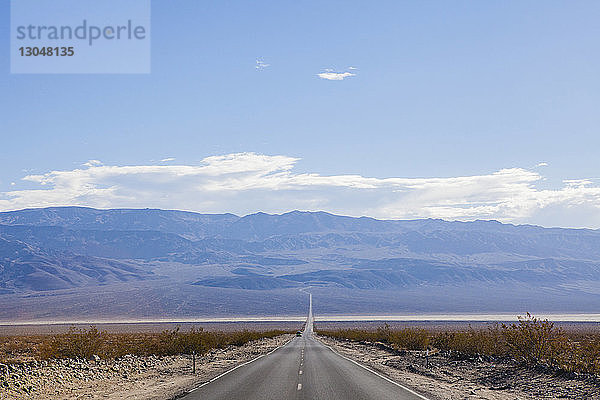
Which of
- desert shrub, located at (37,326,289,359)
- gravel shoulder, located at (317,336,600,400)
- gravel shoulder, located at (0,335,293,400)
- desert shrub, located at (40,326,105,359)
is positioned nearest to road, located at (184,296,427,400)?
gravel shoulder, located at (317,336,600,400)

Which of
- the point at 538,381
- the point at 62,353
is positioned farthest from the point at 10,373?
the point at 538,381

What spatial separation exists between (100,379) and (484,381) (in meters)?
16.7

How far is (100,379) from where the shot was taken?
2539 cm

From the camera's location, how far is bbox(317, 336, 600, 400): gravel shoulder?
1914 cm

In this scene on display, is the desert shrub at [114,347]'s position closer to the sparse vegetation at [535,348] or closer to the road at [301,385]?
the road at [301,385]

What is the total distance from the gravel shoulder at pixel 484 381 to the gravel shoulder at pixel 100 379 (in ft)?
30.3

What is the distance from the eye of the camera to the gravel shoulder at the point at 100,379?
20.6 metres

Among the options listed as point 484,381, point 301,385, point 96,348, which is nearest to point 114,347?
point 96,348

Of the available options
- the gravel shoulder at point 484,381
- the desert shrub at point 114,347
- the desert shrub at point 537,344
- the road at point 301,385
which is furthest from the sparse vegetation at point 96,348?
the desert shrub at point 537,344

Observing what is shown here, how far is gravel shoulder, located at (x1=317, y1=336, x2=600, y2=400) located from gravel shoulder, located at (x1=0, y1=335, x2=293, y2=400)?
9231 millimetres

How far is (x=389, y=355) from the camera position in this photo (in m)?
39.2

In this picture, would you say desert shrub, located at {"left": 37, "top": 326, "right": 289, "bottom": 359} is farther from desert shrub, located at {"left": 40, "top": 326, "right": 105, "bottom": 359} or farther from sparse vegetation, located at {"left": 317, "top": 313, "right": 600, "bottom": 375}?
sparse vegetation, located at {"left": 317, "top": 313, "right": 600, "bottom": 375}

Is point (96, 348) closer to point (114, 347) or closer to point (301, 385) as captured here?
point (114, 347)

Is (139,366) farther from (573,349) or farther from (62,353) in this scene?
(573,349)
